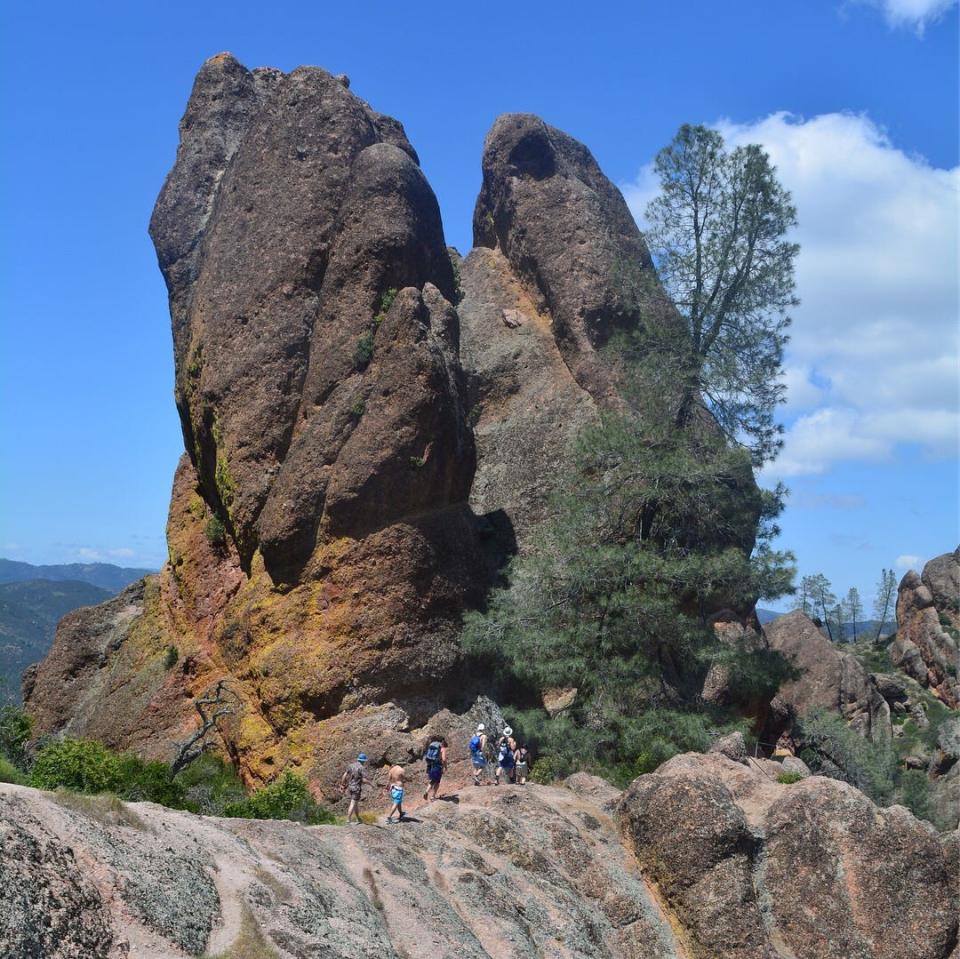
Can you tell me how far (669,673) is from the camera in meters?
28.7

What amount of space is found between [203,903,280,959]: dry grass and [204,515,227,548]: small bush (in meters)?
19.7

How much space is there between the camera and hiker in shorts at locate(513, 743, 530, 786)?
23.8 meters

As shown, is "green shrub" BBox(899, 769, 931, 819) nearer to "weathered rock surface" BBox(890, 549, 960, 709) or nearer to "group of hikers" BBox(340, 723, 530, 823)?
"group of hikers" BBox(340, 723, 530, 823)

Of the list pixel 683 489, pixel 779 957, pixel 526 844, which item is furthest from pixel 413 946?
pixel 683 489

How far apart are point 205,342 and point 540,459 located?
11.5m

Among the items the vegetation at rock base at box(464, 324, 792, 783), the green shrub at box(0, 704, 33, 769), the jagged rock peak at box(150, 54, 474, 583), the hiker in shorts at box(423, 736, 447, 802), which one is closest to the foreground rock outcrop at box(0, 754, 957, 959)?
the hiker in shorts at box(423, 736, 447, 802)

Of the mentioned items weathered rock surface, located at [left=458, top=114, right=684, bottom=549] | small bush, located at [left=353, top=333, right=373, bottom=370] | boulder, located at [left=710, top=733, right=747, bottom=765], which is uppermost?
weathered rock surface, located at [left=458, top=114, right=684, bottom=549]

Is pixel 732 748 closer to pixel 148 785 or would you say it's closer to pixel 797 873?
pixel 797 873

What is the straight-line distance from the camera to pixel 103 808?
41.4 ft

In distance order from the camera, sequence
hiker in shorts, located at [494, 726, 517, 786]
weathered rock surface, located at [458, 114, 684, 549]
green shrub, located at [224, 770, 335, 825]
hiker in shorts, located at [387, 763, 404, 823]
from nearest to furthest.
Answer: hiker in shorts, located at [387, 763, 404, 823]
green shrub, located at [224, 770, 335, 825]
hiker in shorts, located at [494, 726, 517, 786]
weathered rock surface, located at [458, 114, 684, 549]

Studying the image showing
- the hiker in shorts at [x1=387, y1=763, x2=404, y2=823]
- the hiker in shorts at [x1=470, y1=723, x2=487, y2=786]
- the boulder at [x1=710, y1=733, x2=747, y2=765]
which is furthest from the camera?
the boulder at [x1=710, y1=733, x2=747, y2=765]

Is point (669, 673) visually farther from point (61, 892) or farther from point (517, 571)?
point (61, 892)

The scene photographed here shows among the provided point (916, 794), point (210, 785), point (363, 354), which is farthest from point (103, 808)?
point (916, 794)

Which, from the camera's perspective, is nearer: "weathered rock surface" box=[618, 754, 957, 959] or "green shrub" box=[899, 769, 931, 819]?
"weathered rock surface" box=[618, 754, 957, 959]
